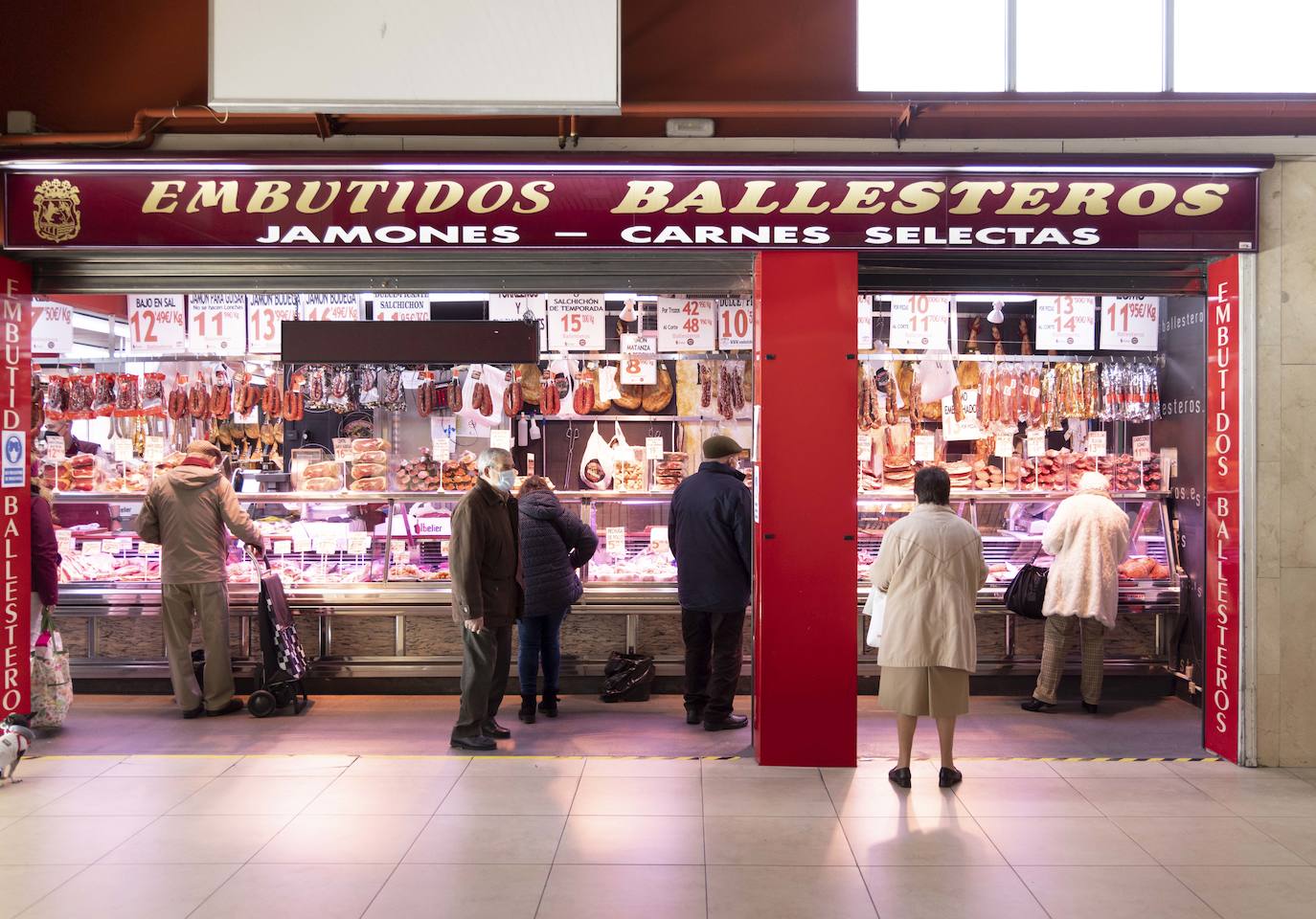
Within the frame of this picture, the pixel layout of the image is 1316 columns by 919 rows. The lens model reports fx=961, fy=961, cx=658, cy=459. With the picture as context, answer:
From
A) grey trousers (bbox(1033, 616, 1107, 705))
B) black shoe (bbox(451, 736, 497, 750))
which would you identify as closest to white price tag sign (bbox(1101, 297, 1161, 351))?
grey trousers (bbox(1033, 616, 1107, 705))

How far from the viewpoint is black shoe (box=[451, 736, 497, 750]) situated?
644 centimetres

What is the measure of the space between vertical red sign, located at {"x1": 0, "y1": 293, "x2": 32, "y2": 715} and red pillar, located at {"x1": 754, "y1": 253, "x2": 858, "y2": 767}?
5.01m

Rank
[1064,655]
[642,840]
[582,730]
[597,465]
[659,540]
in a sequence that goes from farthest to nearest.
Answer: [597,465] < [659,540] < [1064,655] < [582,730] < [642,840]

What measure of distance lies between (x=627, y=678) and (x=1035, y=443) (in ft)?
13.7

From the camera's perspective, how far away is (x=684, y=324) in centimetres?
829

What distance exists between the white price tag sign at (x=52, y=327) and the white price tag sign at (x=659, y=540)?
539cm

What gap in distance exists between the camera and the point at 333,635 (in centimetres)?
786

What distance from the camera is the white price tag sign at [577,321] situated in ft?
26.2

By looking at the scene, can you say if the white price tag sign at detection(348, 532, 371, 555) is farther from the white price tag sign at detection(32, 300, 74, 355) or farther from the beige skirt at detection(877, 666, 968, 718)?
the beige skirt at detection(877, 666, 968, 718)

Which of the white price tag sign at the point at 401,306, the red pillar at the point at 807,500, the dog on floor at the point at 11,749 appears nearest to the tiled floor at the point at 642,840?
A: the dog on floor at the point at 11,749

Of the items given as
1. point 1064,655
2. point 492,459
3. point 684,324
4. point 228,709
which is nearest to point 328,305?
point 492,459

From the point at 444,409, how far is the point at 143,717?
336cm

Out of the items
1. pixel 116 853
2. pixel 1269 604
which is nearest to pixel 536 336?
pixel 116 853

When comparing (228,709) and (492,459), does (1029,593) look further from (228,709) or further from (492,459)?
(228,709)
